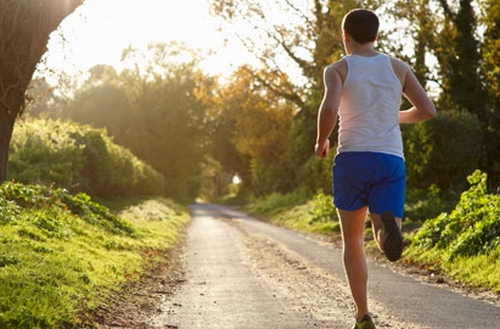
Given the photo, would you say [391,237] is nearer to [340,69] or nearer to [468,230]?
[340,69]

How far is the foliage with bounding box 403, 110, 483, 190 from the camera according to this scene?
23406 mm

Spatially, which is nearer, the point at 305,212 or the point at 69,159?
the point at 69,159

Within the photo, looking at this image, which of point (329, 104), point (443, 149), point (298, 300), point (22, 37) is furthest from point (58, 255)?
point (443, 149)

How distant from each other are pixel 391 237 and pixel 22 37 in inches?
376

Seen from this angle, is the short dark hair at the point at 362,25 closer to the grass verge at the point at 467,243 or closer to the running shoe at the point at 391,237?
the running shoe at the point at 391,237

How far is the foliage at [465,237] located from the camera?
34.0 feet

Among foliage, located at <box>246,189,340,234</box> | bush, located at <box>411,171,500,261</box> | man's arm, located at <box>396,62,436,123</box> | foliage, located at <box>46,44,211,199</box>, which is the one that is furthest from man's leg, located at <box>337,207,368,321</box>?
foliage, located at <box>46,44,211,199</box>

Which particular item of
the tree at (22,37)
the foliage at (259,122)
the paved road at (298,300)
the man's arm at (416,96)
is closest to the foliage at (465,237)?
the paved road at (298,300)

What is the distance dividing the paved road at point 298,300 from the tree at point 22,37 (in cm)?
455

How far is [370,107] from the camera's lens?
449 centimetres

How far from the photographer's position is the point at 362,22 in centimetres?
456

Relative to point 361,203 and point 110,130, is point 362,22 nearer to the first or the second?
point 361,203

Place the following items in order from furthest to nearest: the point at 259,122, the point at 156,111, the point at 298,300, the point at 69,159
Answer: the point at 156,111 → the point at 259,122 → the point at 69,159 → the point at 298,300

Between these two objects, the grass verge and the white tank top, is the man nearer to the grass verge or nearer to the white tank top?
the white tank top
